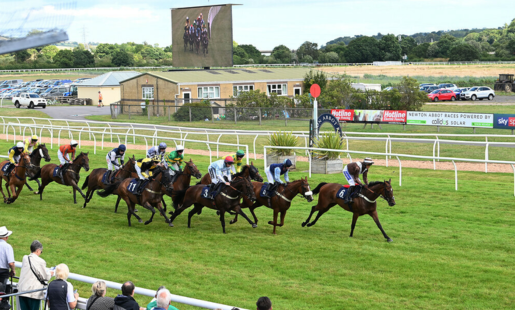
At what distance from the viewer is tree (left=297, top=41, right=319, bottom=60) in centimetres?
9328

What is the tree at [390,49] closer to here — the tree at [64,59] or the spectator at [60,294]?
the tree at [64,59]

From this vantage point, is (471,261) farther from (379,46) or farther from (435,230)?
(379,46)

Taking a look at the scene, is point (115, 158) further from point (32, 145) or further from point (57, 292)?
point (57, 292)

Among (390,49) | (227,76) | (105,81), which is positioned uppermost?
(390,49)

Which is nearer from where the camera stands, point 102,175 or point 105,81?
point 102,175

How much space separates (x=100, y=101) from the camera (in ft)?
143

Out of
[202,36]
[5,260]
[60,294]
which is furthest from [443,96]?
[60,294]

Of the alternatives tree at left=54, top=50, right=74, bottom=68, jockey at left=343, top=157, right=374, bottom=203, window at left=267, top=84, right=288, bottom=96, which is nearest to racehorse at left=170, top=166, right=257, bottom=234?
jockey at left=343, top=157, right=374, bottom=203

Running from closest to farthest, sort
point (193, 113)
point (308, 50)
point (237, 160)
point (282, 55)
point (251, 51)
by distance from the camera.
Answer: point (237, 160)
point (193, 113)
point (282, 55)
point (251, 51)
point (308, 50)

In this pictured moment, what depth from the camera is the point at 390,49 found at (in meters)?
89.0

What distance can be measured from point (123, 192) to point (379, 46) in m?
81.7

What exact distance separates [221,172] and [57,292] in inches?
218

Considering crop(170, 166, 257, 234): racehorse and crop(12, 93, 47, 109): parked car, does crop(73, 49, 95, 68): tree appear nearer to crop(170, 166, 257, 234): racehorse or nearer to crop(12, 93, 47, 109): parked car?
crop(12, 93, 47, 109): parked car

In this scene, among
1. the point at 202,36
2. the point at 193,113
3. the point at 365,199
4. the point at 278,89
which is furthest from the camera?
the point at 278,89
